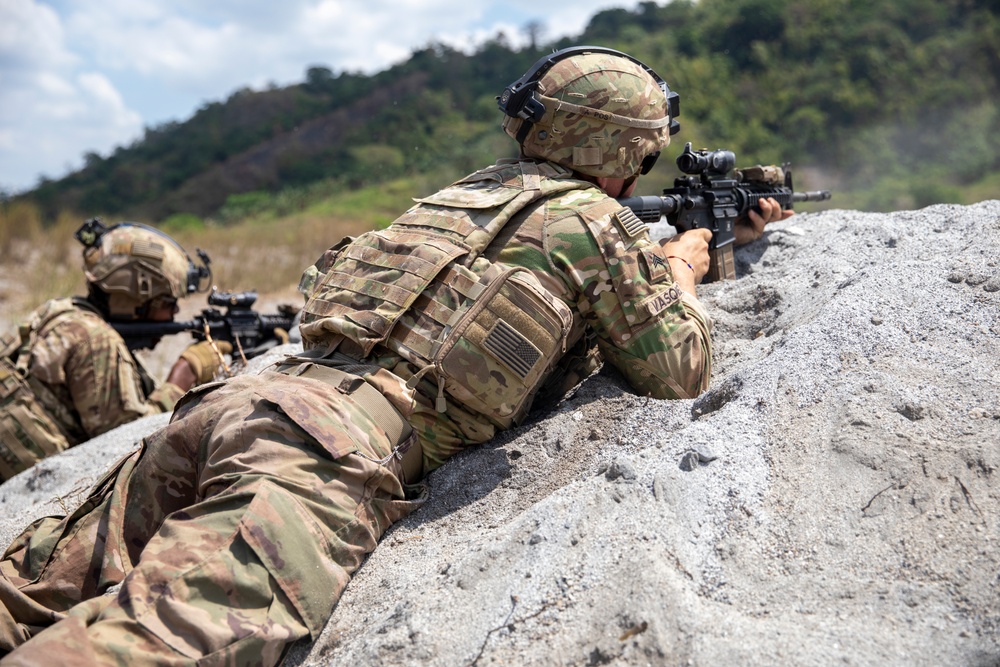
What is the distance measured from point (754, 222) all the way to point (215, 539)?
343 centimetres

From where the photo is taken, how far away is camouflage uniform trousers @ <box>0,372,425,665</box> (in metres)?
2.13

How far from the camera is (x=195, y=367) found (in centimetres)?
611

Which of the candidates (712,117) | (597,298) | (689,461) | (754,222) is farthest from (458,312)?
(712,117)

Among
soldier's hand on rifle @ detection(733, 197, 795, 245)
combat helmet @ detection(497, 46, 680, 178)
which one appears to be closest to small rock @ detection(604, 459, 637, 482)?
combat helmet @ detection(497, 46, 680, 178)

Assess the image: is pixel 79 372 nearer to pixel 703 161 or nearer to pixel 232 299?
pixel 232 299

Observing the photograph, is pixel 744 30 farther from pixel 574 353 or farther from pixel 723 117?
pixel 574 353

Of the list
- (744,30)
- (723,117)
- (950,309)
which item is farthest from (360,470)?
(744,30)

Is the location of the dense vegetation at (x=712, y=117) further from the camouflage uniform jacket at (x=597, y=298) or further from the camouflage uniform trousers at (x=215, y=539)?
the camouflage uniform trousers at (x=215, y=539)

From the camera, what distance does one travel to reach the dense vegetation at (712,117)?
23.5 metres

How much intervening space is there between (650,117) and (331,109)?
1254 inches

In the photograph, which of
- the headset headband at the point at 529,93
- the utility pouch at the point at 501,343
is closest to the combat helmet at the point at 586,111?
the headset headband at the point at 529,93

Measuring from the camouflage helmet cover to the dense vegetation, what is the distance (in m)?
13.6

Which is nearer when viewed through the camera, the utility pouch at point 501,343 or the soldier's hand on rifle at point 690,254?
the utility pouch at point 501,343

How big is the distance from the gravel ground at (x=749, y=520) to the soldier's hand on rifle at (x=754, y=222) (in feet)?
3.99
